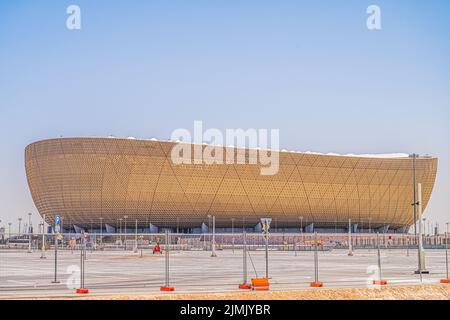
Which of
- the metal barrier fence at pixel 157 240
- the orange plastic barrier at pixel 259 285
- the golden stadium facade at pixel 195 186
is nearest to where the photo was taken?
the orange plastic barrier at pixel 259 285

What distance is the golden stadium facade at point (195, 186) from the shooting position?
521 feet

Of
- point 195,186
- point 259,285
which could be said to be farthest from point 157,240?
point 195,186

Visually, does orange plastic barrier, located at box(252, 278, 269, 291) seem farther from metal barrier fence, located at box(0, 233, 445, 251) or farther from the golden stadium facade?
the golden stadium facade

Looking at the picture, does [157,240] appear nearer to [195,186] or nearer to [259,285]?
[259,285]

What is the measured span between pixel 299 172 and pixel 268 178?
821 centimetres

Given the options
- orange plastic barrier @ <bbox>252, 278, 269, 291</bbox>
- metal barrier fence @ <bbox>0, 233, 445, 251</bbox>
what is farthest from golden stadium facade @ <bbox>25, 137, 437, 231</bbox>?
orange plastic barrier @ <bbox>252, 278, 269, 291</bbox>

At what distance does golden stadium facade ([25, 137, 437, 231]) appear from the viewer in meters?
159

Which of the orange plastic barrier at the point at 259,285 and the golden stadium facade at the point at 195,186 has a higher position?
the golden stadium facade at the point at 195,186

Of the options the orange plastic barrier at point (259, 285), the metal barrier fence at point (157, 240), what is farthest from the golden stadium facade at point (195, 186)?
the orange plastic barrier at point (259, 285)

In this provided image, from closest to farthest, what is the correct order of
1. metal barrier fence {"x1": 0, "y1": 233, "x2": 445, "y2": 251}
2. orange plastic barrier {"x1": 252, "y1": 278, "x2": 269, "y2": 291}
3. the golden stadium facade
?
orange plastic barrier {"x1": 252, "y1": 278, "x2": 269, "y2": 291} → metal barrier fence {"x1": 0, "y1": 233, "x2": 445, "y2": 251} → the golden stadium facade

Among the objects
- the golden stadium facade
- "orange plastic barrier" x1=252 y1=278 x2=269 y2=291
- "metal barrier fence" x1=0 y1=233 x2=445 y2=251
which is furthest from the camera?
the golden stadium facade

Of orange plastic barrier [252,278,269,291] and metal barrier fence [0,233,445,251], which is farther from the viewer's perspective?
metal barrier fence [0,233,445,251]

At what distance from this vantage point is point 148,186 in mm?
161875

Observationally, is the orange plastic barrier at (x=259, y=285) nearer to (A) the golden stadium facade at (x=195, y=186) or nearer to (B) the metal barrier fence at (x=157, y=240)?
(B) the metal barrier fence at (x=157, y=240)
